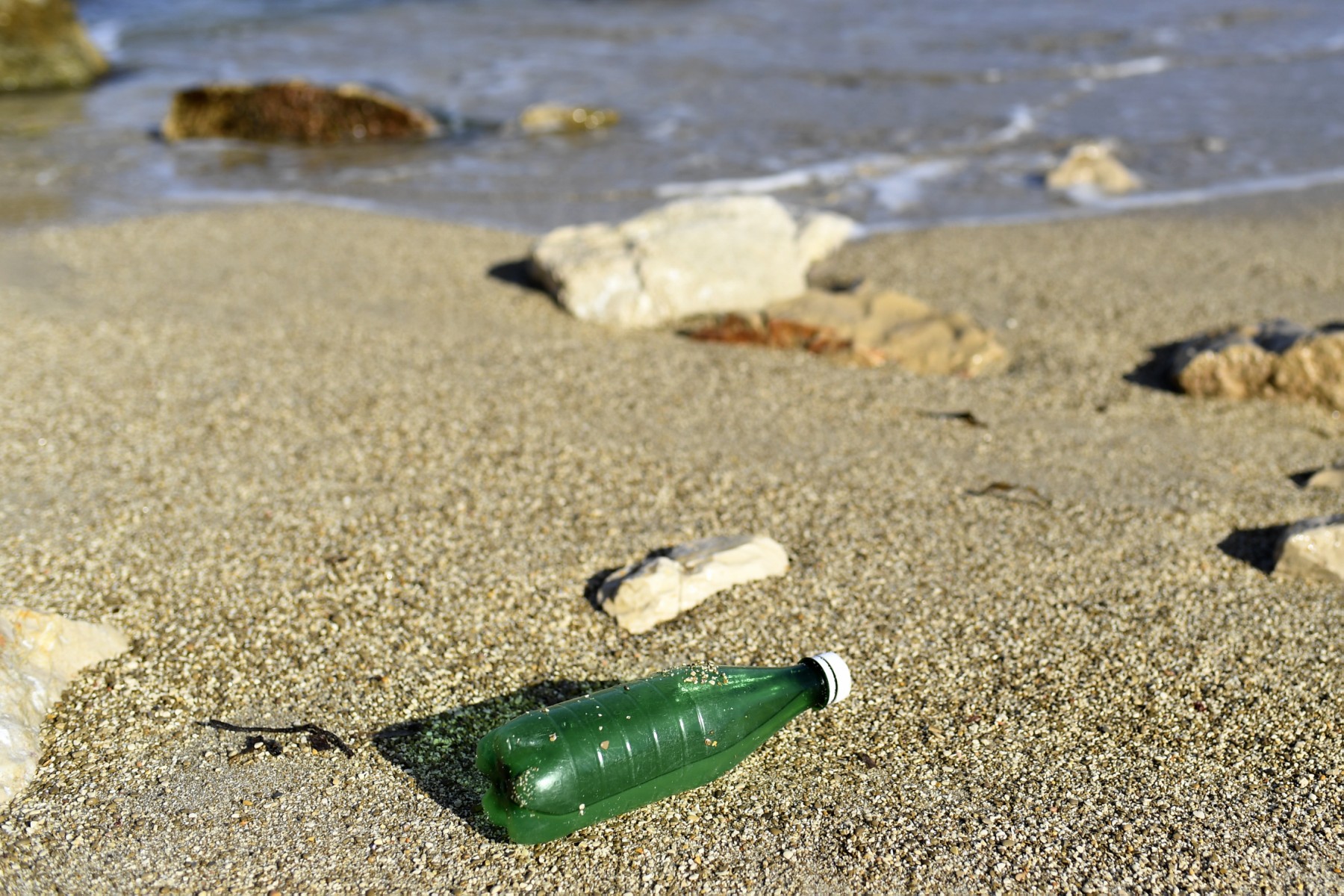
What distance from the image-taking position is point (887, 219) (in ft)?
25.7

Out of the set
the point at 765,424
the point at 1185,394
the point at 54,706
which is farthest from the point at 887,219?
the point at 54,706

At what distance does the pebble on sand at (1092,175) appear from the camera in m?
8.31

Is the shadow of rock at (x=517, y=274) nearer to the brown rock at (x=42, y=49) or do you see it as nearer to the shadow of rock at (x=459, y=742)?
the shadow of rock at (x=459, y=742)

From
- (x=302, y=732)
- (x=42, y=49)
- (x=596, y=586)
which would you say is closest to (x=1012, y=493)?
(x=596, y=586)

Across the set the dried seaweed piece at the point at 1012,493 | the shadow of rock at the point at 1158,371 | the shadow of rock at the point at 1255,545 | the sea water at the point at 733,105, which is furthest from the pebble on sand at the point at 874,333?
the sea water at the point at 733,105

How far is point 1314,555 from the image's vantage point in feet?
10.8

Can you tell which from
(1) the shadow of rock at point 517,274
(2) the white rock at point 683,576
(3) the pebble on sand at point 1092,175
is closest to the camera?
(2) the white rock at point 683,576

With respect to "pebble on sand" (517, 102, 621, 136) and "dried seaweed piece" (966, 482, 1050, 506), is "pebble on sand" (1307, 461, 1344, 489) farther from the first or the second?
"pebble on sand" (517, 102, 621, 136)

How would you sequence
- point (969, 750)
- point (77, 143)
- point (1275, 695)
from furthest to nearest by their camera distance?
point (77, 143)
point (1275, 695)
point (969, 750)

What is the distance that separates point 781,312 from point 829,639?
265cm

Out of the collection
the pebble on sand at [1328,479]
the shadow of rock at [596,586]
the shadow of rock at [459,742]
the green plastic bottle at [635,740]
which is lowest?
the pebble on sand at [1328,479]

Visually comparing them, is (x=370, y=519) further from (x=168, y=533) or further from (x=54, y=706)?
(x=54, y=706)

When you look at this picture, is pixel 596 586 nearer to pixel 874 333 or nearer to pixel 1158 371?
pixel 874 333

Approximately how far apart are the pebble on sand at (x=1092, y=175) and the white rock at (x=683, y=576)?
6008 mm
